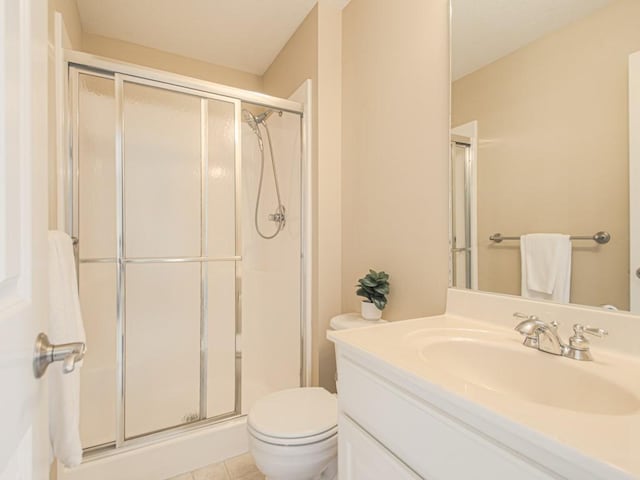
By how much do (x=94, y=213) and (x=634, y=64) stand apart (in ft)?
7.91

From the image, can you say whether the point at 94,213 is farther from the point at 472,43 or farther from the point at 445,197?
the point at 472,43

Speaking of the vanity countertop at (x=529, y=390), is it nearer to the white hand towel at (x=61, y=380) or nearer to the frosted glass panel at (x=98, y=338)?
the white hand towel at (x=61, y=380)

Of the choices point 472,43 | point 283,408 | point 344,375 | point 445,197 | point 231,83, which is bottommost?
point 283,408

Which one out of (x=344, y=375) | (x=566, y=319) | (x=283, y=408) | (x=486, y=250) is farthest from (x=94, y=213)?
(x=566, y=319)

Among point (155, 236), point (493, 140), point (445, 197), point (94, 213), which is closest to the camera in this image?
point (493, 140)

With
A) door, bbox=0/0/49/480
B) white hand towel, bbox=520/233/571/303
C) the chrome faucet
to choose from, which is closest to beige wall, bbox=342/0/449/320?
white hand towel, bbox=520/233/571/303

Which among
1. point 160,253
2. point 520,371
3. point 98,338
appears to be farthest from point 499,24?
point 98,338

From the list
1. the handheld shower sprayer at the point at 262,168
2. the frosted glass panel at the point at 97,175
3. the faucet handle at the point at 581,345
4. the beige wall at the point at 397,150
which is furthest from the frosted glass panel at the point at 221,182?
the faucet handle at the point at 581,345

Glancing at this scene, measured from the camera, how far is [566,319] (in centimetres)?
85

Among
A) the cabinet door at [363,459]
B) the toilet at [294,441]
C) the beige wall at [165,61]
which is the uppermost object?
the beige wall at [165,61]

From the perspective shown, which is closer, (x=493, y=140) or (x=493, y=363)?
(x=493, y=363)

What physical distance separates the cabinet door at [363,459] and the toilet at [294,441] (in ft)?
0.86

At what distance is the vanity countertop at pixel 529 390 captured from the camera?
16.3 inches

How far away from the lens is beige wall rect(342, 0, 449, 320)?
1252mm
